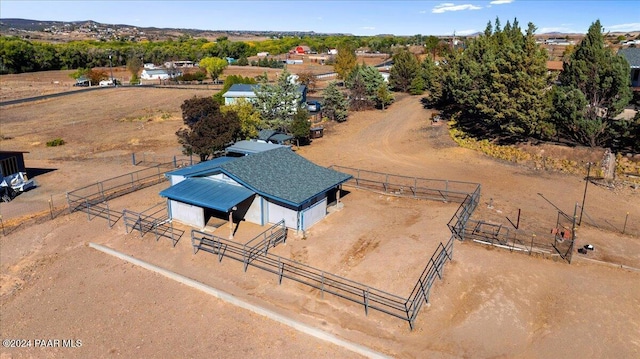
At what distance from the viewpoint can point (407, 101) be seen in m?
69.2

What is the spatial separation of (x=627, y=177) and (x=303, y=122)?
27.7m

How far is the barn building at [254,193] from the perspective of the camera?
77.2ft

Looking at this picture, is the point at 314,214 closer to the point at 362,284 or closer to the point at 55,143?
the point at 362,284

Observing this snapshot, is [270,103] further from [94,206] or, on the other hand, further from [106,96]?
[106,96]

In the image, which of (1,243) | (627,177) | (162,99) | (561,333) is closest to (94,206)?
(1,243)

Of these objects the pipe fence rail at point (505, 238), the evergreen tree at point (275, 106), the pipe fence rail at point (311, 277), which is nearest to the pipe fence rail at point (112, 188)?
the pipe fence rail at point (311, 277)

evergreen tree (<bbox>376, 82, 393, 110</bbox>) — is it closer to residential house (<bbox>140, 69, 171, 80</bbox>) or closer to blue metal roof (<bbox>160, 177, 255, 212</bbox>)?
blue metal roof (<bbox>160, 177, 255, 212</bbox>)

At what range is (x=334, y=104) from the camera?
5509 centimetres

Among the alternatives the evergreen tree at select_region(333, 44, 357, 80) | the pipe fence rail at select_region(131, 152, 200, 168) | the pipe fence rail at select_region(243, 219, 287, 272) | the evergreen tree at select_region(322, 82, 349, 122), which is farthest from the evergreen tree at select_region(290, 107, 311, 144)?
the evergreen tree at select_region(333, 44, 357, 80)

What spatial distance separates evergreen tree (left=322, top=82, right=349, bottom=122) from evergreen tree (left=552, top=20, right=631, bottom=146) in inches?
973

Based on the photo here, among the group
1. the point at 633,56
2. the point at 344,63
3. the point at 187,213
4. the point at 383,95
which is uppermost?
the point at 633,56

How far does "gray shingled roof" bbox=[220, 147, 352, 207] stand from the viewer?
77.7ft

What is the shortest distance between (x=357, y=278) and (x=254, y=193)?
7975 mm

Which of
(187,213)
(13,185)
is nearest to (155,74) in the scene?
(13,185)
